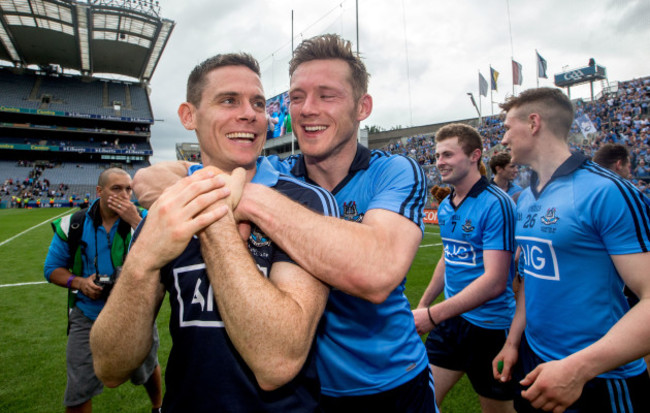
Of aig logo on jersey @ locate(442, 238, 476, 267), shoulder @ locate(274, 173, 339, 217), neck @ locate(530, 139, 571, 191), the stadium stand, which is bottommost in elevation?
aig logo on jersey @ locate(442, 238, 476, 267)

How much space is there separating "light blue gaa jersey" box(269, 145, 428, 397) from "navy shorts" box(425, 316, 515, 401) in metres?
1.40

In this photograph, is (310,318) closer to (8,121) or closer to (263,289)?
(263,289)

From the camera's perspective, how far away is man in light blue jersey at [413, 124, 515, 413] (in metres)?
2.72

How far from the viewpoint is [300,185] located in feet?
5.62

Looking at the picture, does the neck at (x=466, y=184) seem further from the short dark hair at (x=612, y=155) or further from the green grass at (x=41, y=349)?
the short dark hair at (x=612, y=155)

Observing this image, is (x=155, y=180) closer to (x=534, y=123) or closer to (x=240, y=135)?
(x=240, y=135)

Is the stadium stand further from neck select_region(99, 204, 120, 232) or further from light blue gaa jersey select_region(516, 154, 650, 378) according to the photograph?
light blue gaa jersey select_region(516, 154, 650, 378)

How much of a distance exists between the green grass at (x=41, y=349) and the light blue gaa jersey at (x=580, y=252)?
198 cm

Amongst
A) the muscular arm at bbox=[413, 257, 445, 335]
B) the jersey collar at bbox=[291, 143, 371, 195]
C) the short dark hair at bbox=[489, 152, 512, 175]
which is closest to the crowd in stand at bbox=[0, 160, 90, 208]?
the short dark hair at bbox=[489, 152, 512, 175]

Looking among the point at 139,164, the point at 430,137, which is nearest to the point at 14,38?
the point at 139,164

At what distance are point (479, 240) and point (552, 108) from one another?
125cm

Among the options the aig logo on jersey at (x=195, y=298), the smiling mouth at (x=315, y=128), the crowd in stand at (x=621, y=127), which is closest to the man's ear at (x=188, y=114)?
the smiling mouth at (x=315, y=128)

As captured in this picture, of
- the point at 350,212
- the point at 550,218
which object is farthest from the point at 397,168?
the point at 550,218

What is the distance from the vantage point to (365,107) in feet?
7.30
